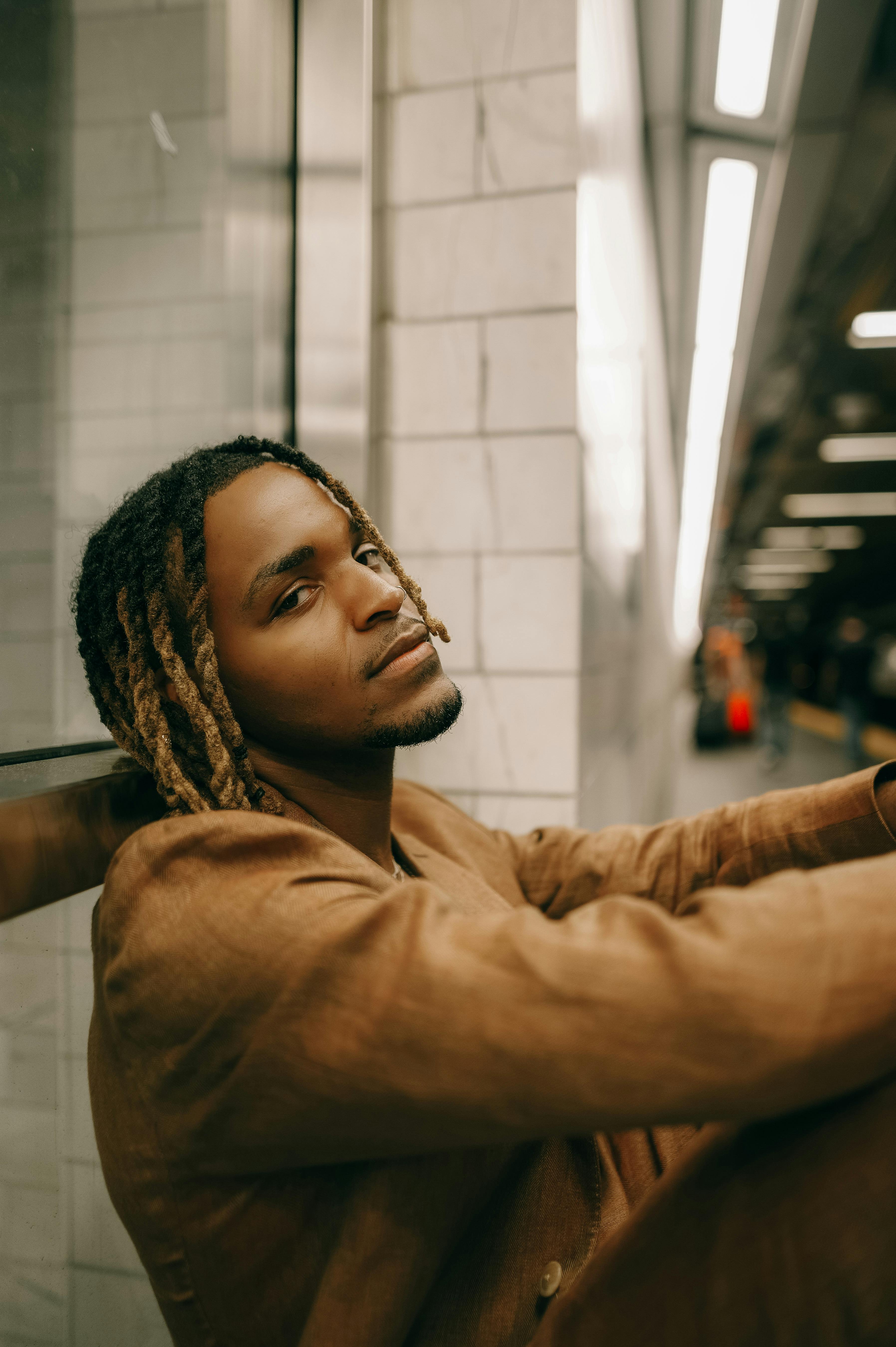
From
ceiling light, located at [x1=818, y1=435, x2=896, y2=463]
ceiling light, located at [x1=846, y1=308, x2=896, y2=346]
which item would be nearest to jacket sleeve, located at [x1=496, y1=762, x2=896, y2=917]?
ceiling light, located at [x1=846, y1=308, x2=896, y2=346]

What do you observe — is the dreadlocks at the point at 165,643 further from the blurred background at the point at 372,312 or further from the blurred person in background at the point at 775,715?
the blurred person in background at the point at 775,715

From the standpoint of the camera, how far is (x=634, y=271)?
11.1 ft

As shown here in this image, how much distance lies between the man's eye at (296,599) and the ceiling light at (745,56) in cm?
281

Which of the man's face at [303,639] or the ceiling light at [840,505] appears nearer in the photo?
the man's face at [303,639]

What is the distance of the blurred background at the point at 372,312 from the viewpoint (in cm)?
114

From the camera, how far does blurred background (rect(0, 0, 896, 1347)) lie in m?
1.14

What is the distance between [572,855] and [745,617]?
3582 centimetres

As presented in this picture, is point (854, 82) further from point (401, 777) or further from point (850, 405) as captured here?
point (850, 405)

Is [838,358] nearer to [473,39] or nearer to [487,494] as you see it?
[473,39]

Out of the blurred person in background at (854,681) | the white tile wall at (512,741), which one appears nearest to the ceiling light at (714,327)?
the blurred person in background at (854,681)

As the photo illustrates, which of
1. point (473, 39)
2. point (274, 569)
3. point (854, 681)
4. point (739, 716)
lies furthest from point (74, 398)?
point (739, 716)

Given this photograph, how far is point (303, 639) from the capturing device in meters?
1.06

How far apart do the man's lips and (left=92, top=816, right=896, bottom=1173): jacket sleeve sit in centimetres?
39

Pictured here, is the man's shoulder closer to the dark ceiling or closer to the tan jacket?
the tan jacket
